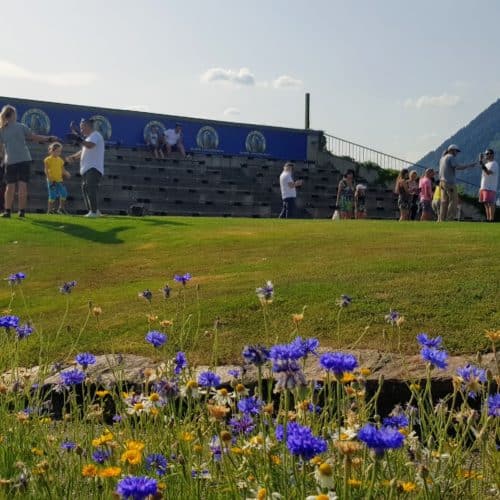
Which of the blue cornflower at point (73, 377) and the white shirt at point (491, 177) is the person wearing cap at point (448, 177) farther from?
the blue cornflower at point (73, 377)

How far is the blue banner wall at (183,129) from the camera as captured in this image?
2908cm

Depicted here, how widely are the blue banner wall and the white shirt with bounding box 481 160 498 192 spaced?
18.7 m

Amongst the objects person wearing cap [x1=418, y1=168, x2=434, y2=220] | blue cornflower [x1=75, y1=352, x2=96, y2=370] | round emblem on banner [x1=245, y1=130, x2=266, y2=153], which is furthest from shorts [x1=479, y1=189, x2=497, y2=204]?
round emblem on banner [x1=245, y1=130, x2=266, y2=153]

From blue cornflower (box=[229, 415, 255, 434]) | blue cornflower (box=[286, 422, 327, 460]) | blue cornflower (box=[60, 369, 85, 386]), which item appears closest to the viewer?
blue cornflower (box=[286, 422, 327, 460])

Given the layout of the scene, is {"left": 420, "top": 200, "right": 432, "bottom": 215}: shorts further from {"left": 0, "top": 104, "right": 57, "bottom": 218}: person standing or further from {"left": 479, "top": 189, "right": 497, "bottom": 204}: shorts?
{"left": 0, "top": 104, "right": 57, "bottom": 218}: person standing

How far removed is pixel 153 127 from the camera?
3169 cm

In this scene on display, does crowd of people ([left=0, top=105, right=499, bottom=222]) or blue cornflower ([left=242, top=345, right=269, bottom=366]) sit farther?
crowd of people ([left=0, top=105, right=499, bottom=222])

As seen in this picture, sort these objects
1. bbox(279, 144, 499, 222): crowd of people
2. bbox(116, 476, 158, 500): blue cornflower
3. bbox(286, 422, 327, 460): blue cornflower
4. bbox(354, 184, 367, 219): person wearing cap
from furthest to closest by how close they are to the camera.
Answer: bbox(354, 184, 367, 219): person wearing cap, bbox(279, 144, 499, 222): crowd of people, bbox(286, 422, 327, 460): blue cornflower, bbox(116, 476, 158, 500): blue cornflower

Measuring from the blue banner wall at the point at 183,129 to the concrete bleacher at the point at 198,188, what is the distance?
48.8 inches

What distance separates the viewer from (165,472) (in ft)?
7.72

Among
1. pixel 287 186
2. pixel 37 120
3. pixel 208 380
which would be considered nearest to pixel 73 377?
pixel 208 380

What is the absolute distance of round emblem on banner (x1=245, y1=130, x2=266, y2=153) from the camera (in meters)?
34.5

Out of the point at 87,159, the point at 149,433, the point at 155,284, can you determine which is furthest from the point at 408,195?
the point at 149,433

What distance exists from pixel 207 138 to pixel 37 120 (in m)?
7.96
